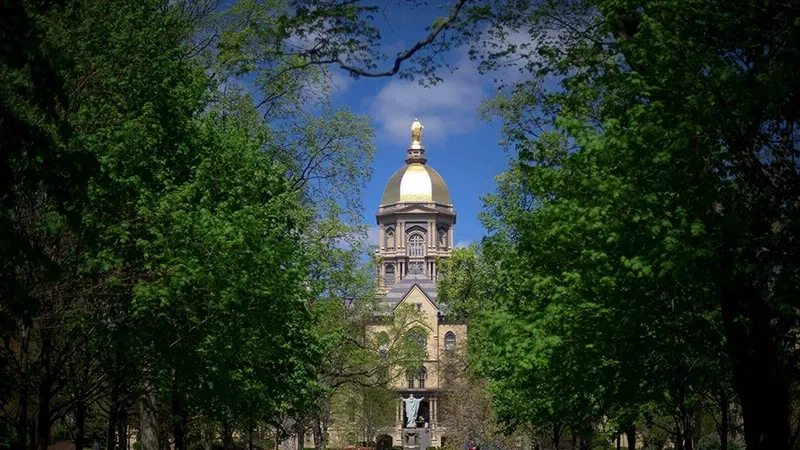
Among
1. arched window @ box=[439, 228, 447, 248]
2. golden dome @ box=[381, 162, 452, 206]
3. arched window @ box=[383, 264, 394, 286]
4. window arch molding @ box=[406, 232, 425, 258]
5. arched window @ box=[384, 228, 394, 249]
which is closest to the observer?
arched window @ box=[383, 264, 394, 286]

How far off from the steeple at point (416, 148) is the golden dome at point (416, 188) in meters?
2.24

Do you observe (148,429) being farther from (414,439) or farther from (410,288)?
(410,288)

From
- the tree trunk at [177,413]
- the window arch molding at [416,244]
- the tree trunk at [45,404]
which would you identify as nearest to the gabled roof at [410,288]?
the window arch molding at [416,244]

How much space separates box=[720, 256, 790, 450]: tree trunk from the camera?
43.3 feet

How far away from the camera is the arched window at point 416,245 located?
14912 centimetres

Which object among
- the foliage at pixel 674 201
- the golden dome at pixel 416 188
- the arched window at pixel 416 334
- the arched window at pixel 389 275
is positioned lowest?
the foliage at pixel 674 201

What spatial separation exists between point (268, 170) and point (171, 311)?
27.0 feet

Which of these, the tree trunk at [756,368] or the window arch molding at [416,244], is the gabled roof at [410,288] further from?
the tree trunk at [756,368]

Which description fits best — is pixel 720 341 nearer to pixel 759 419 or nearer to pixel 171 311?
pixel 759 419

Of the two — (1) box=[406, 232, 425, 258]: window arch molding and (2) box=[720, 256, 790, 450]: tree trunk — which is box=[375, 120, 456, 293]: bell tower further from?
(2) box=[720, 256, 790, 450]: tree trunk

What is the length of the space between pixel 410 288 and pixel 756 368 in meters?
108

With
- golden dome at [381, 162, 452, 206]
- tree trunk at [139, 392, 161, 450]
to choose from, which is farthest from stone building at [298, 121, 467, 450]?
tree trunk at [139, 392, 161, 450]

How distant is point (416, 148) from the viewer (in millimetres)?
165500

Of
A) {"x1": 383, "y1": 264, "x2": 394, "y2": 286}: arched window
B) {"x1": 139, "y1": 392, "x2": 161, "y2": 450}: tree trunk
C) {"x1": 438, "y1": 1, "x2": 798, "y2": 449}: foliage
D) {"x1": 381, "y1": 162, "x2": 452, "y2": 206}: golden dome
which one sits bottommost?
{"x1": 139, "y1": 392, "x2": 161, "y2": 450}: tree trunk
